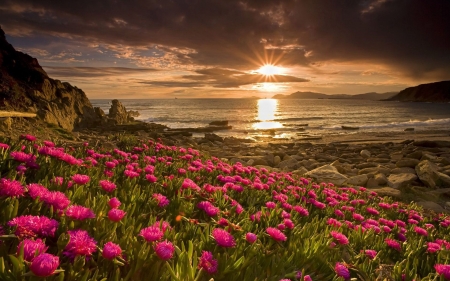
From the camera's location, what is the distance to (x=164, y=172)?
430 cm

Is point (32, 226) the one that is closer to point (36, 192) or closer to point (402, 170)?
point (36, 192)

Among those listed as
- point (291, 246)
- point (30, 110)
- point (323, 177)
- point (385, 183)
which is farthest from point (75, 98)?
point (291, 246)

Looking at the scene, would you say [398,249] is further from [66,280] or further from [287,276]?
[66,280]

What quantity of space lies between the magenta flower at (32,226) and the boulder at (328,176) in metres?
8.06

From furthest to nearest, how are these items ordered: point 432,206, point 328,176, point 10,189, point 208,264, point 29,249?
point 328,176 < point 432,206 < point 10,189 < point 208,264 < point 29,249

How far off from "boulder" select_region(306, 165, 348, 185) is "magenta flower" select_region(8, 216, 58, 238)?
806cm

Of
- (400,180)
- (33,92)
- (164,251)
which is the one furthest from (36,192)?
(33,92)

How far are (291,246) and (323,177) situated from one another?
7143mm

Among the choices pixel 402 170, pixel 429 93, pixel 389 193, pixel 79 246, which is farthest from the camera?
pixel 429 93

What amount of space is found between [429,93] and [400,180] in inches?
7739

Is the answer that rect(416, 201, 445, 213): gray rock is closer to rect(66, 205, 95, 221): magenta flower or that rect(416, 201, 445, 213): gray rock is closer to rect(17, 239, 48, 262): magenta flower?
rect(66, 205, 95, 221): magenta flower

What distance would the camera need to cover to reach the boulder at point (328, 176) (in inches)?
340

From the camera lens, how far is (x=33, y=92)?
13117 millimetres

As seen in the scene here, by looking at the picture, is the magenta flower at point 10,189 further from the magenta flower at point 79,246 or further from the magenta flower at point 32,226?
the magenta flower at point 79,246
